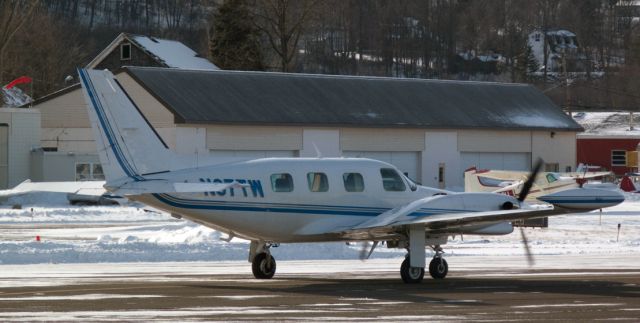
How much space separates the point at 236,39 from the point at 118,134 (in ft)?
247

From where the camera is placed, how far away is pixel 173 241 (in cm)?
3669

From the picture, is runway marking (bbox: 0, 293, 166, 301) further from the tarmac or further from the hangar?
the hangar

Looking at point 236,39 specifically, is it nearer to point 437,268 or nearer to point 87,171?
point 87,171

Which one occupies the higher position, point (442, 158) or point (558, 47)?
point (558, 47)

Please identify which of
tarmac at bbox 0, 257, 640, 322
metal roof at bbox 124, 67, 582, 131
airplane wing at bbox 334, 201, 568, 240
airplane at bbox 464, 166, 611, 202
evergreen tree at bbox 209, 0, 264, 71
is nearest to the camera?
tarmac at bbox 0, 257, 640, 322

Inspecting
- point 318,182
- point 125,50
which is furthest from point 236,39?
point 318,182

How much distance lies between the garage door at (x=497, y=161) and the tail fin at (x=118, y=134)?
5145cm

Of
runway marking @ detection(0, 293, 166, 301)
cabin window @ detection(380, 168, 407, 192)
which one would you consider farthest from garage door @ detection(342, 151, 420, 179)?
runway marking @ detection(0, 293, 166, 301)

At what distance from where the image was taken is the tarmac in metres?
18.0

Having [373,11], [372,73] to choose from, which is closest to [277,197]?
[372,73]

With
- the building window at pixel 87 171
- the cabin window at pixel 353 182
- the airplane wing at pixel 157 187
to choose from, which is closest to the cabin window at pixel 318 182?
the cabin window at pixel 353 182

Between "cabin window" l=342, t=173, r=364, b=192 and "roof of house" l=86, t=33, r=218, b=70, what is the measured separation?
7833cm

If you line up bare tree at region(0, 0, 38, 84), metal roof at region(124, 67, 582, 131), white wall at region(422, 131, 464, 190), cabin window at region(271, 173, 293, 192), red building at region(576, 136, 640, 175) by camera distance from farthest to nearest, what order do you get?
red building at region(576, 136, 640, 175) → white wall at region(422, 131, 464, 190) → bare tree at region(0, 0, 38, 84) → metal roof at region(124, 67, 582, 131) → cabin window at region(271, 173, 293, 192)

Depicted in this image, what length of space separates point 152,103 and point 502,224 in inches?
1688
